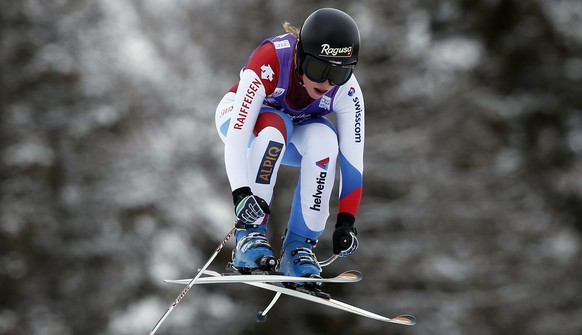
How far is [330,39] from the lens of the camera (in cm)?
735

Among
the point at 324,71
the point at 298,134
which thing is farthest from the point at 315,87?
the point at 298,134

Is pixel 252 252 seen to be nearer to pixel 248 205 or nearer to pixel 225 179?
pixel 248 205

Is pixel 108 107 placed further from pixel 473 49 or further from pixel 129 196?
pixel 473 49

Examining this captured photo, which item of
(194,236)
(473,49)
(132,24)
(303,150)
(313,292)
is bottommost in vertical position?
(313,292)

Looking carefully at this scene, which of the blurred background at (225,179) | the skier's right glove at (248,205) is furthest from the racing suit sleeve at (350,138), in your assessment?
the blurred background at (225,179)

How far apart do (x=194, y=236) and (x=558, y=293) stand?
263 inches

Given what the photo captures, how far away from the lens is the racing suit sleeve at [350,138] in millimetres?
7797

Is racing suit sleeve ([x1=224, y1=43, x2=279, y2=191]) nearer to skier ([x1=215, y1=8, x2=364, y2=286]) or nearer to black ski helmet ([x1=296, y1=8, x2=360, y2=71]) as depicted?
skier ([x1=215, y1=8, x2=364, y2=286])

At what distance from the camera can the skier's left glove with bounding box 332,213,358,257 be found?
305 inches

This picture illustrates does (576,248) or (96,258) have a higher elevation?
(576,248)

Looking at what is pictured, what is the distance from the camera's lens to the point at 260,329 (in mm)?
19047

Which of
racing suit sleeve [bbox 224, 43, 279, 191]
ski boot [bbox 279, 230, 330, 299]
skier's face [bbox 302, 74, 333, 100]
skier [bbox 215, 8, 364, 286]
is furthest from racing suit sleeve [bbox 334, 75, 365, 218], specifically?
racing suit sleeve [bbox 224, 43, 279, 191]

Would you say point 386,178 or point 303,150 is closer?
point 303,150

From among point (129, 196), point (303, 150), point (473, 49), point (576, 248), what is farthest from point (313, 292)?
point (473, 49)
